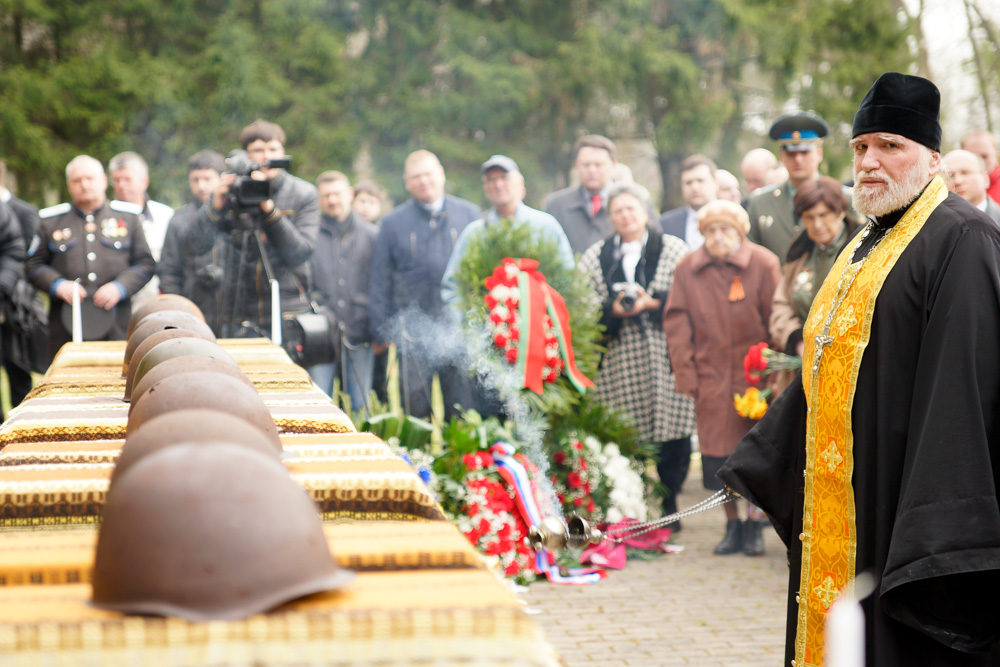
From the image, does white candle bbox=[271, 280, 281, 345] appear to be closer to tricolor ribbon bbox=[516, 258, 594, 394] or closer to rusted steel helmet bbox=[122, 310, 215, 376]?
tricolor ribbon bbox=[516, 258, 594, 394]

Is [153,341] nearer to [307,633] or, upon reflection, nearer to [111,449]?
[111,449]

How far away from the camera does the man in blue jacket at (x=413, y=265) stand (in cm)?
742

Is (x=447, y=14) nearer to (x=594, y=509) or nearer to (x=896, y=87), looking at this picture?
(x=594, y=509)

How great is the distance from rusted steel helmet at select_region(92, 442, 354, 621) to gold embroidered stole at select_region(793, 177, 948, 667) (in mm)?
1945

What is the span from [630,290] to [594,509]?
1353 millimetres

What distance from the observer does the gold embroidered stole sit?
3.03 meters

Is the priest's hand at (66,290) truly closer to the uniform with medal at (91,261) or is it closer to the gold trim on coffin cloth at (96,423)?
the uniform with medal at (91,261)

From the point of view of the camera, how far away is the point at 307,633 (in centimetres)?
144

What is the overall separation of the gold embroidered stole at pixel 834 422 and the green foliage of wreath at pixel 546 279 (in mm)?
2660

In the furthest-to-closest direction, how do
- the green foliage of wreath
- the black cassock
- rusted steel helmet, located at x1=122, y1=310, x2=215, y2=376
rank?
1. the green foliage of wreath
2. rusted steel helmet, located at x1=122, y1=310, x2=215, y2=376
3. the black cassock

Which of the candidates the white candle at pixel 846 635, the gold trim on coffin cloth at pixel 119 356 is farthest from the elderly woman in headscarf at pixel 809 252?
the white candle at pixel 846 635

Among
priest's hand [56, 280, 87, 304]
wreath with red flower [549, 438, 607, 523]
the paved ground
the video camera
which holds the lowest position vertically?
the paved ground

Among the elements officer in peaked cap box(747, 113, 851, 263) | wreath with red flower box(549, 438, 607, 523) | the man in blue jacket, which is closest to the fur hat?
officer in peaked cap box(747, 113, 851, 263)

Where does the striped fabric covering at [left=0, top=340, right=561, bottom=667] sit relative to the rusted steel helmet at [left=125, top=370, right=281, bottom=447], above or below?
below
